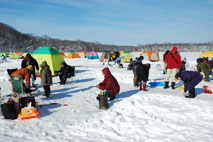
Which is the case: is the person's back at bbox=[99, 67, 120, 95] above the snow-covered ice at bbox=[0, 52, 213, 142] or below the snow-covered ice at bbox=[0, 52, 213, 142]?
above

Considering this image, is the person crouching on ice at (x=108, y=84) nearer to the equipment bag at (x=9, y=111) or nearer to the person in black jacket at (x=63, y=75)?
the equipment bag at (x=9, y=111)

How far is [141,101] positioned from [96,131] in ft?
8.24

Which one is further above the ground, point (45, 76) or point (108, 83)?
point (45, 76)

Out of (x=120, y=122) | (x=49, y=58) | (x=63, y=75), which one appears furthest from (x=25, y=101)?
(x=49, y=58)

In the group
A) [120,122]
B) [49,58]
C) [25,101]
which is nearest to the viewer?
[120,122]

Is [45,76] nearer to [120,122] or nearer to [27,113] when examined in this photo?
[27,113]

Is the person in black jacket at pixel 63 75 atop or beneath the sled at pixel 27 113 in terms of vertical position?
atop

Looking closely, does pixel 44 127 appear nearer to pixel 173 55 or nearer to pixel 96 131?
pixel 96 131

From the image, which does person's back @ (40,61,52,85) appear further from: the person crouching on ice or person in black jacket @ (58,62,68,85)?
person in black jacket @ (58,62,68,85)

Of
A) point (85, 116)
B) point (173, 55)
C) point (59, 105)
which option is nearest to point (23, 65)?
point (59, 105)

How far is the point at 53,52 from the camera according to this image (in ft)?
38.0

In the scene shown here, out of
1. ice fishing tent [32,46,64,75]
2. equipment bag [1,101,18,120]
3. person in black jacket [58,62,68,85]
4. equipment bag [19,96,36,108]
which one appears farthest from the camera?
ice fishing tent [32,46,64,75]

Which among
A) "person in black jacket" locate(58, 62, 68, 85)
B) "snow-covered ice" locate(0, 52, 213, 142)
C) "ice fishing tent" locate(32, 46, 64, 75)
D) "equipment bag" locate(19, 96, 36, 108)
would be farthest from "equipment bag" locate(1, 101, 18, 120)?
"ice fishing tent" locate(32, 46, 64, 75)

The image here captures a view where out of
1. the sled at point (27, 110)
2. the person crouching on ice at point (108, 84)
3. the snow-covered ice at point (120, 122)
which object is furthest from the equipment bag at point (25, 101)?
the person crouching on ice at point (108, 84)
